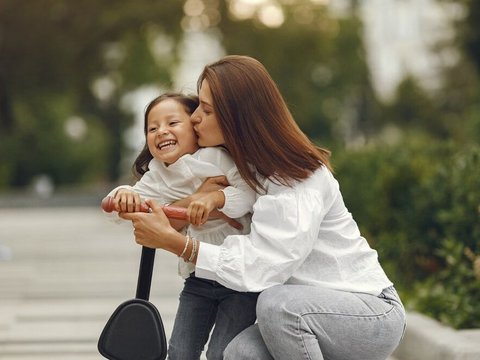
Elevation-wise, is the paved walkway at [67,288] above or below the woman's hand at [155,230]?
below

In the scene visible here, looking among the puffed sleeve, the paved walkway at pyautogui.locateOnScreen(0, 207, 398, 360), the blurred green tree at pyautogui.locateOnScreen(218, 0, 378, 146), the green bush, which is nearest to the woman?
the puffed sleeve

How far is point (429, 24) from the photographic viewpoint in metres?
73.1

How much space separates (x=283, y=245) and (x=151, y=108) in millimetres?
725

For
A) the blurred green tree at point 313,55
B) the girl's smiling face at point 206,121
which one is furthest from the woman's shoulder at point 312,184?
the blurred green tree at point 313,55

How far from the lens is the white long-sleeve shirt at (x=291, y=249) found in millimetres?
3119

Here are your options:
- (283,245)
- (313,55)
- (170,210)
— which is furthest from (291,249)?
(313,55)

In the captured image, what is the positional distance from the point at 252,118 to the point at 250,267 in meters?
0.46

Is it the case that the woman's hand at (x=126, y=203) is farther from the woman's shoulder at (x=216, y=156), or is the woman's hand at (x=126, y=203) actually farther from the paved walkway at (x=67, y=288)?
the paved walkway at (x=67, y=288)

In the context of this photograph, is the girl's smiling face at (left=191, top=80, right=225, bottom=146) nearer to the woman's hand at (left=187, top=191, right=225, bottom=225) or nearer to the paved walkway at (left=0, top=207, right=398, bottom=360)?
the woman's hand at (left=187, top=191, right=225, bottom=225)

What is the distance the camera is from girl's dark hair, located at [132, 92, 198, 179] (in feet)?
11.5

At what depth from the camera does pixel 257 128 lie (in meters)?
3.24

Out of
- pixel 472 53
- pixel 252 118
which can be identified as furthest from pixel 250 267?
pixel 472 53

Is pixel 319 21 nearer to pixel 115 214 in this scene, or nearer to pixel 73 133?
pixel 73 133

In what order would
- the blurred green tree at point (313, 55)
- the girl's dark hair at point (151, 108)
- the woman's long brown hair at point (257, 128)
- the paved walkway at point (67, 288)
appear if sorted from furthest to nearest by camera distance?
1. the blurred green tree at point (313, 55)
2. the paved walkway at point (67, 288)
3. the girl's dark hair at point (151, 108)
4. the woman's long brown hair at point (257, 128)
